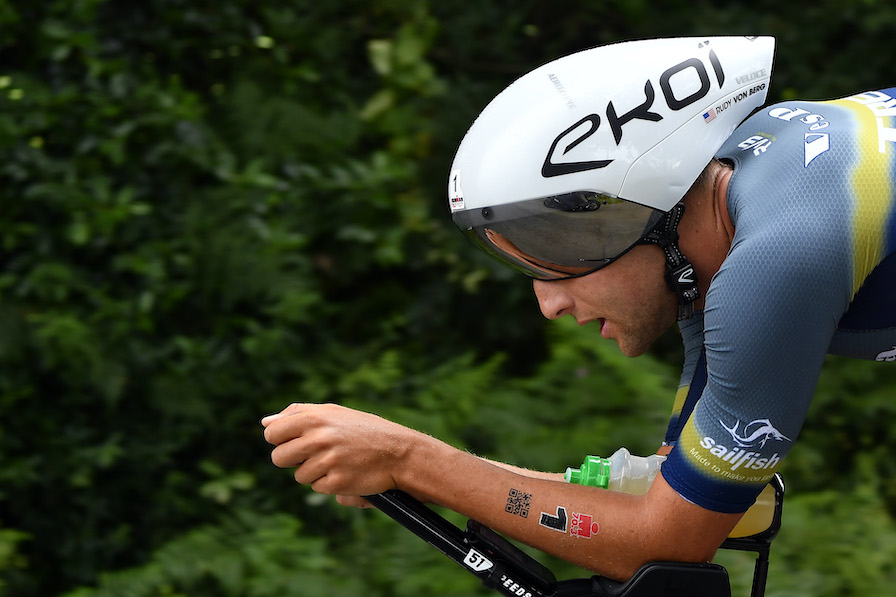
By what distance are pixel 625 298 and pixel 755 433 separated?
420mm

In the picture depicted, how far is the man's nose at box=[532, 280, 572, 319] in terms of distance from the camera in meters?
1.93

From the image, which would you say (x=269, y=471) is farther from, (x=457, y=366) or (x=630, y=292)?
(x=630, y=292)

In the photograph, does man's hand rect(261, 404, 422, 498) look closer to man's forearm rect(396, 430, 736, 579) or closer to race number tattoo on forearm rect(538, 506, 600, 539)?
man's forearm rect(396, 430, 736, 579)

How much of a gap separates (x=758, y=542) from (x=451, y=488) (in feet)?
2.11

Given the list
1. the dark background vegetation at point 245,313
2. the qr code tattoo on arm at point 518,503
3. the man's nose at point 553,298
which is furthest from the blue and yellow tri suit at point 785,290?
the dark background vegetation at point 245,313

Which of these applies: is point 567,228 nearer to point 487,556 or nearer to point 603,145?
point 603,145

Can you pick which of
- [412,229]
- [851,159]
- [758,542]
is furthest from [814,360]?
[412,229]

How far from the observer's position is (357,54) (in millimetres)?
4762

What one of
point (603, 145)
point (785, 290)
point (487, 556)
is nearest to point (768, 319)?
point (785, 290)

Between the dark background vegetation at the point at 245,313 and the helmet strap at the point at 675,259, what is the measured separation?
5.55 feet

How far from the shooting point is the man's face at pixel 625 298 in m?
1.86

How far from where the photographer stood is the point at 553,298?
76.4 inches

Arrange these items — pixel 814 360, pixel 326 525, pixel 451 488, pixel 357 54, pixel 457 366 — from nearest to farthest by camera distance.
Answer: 1. pixel 814 360
2. pixel 451 488
3. pixel 326 525
4. pixel 457 366
5. pixel 357 54

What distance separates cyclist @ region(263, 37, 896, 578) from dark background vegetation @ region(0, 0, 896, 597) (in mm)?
1621
